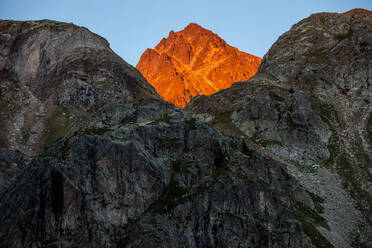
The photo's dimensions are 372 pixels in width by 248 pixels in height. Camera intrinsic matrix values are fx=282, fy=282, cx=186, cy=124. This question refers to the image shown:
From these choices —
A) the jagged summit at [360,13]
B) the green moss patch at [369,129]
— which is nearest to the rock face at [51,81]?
the green moss patch at [369,129]

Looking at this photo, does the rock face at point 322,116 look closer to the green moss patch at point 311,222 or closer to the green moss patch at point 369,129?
the green moss patch at point 369,129

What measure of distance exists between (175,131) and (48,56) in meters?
69.8

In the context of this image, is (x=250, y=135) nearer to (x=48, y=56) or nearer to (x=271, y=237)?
(x=271, y=237)

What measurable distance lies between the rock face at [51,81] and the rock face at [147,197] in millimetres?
31678

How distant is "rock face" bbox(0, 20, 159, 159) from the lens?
66.1 meters

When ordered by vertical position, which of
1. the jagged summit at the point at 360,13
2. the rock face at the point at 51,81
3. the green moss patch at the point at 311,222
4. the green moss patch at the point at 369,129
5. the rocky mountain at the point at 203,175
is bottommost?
the green moss patch at the point at 311,222

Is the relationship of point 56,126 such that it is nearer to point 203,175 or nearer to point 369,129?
point 203,175

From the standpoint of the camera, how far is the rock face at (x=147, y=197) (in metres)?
28.4

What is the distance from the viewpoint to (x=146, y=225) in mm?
29375

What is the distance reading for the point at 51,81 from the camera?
8406cm

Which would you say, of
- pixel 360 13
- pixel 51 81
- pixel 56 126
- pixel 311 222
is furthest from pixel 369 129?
pixel 360 13

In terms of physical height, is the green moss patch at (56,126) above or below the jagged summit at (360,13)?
below

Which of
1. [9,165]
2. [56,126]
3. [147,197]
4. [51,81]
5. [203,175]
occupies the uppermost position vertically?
[51,81]

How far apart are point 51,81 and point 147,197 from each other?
66.6 meters
